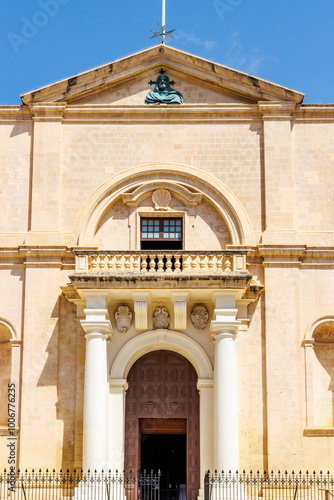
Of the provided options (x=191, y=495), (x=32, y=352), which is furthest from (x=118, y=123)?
(x=191, y=495)

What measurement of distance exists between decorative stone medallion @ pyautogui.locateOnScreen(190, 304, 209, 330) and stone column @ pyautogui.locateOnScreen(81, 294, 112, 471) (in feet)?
8.14

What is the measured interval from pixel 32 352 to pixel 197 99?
945cm

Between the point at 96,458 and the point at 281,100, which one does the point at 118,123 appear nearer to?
the point at 281,100

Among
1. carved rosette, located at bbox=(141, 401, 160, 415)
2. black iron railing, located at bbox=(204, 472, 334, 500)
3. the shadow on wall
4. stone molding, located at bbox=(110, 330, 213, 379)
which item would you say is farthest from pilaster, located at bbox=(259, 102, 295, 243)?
black iron railing, located at bbox=(204, 472, 334, 500)

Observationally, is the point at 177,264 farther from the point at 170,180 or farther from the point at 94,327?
the point at 170,180

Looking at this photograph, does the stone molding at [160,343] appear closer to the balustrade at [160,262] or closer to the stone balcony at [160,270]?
the stone balcony at [160,270]

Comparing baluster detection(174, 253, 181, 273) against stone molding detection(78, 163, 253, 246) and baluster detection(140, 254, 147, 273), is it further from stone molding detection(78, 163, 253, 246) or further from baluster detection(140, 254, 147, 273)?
stone molding detection(78, 163, 253, 246)

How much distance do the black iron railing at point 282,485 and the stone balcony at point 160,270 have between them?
5.22 meters

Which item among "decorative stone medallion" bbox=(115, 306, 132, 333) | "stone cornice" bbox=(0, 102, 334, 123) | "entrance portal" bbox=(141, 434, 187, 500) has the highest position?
"stone cornice" bbox=(0, 102, 334, 123)

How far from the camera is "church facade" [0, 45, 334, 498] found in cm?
2503

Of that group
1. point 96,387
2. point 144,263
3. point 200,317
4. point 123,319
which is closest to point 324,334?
point 200,317

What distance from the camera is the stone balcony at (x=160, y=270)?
80.6ft

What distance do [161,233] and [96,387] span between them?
5480mm

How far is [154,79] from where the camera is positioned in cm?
2842
